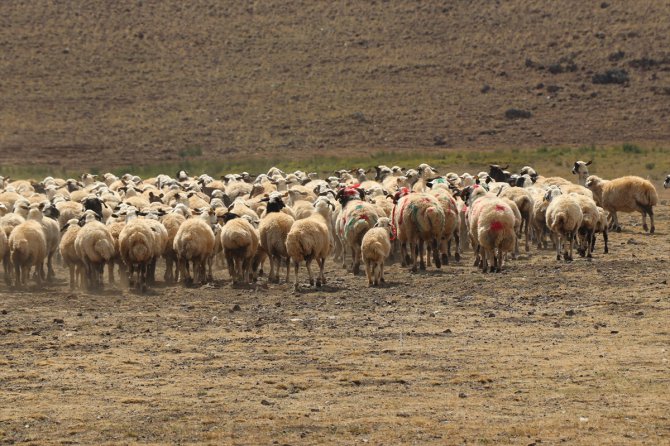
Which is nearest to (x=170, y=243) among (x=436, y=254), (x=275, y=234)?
(x=275, y=234)

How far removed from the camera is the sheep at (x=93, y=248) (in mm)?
20203

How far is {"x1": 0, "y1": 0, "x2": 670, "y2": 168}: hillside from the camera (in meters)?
60.7

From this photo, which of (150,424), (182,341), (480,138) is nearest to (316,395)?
(150,424)

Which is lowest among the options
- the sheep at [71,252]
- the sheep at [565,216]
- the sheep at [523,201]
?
the sheep at [71,252]

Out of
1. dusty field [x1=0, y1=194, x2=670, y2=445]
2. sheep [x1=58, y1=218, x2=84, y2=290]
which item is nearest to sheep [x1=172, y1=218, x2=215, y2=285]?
dusty field [x1=0, y1=194, x2=670, y2=445]

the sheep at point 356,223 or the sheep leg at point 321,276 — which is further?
the sheep at point 356,223

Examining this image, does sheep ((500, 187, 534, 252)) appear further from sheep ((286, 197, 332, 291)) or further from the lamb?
sheep ((286, 197, 332, 291))

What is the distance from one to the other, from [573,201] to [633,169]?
26.9 metres

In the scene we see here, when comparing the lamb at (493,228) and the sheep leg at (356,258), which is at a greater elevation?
the lamb at (493,228)

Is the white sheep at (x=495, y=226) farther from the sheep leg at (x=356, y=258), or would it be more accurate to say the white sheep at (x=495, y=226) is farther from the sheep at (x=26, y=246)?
the sheep at (x=26, y=246)

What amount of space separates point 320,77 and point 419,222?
46.6 m

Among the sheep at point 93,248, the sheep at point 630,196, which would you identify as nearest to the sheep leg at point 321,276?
the sheep at point 93,248

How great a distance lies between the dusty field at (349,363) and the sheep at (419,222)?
1.53 m

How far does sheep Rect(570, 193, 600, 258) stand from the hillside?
3546 cm
